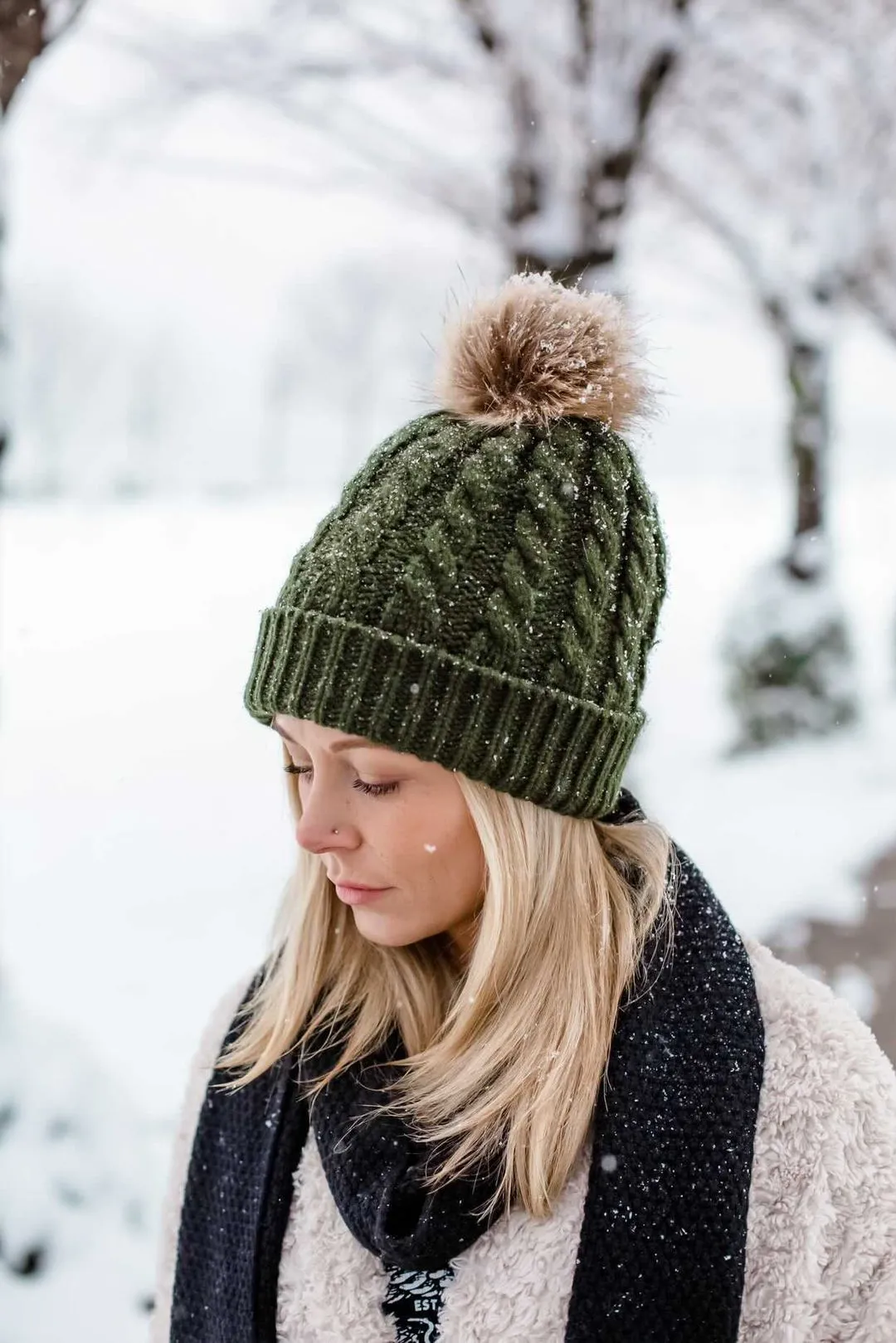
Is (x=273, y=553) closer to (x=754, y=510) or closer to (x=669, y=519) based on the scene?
(x=669, y=519)

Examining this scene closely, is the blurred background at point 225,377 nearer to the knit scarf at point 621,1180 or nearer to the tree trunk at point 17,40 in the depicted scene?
the tree trunk at point 17,40

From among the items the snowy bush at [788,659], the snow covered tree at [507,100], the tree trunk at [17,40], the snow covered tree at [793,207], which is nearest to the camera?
the tree trunk at [17,40]

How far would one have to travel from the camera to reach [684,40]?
264cm

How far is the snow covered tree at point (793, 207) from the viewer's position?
3.03 m

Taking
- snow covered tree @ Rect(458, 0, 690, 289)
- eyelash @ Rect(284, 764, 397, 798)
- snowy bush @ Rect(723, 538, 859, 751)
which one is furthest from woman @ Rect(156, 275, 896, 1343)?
snowy bush @ Rect(723, 538, 859, 751)

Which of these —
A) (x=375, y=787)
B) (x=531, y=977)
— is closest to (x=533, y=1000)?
(x=531, y=977)

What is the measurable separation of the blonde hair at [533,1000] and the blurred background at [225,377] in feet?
2.16

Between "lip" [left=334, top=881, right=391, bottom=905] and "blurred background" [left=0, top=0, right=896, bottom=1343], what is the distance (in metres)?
0.75

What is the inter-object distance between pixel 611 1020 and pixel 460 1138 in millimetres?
222

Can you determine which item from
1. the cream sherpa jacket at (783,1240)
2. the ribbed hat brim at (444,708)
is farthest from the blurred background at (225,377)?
the cream sherpa jacket at (783,1240)

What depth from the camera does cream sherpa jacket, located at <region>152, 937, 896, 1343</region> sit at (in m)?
1.04

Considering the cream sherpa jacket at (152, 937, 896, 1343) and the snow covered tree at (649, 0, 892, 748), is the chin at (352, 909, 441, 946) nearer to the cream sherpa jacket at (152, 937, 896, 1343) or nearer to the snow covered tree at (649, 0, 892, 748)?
the cream sherpa jacket at (152, 937, 896, 1343)

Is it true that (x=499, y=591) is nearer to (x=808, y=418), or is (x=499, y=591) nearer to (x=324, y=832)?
(x=324, y=832)

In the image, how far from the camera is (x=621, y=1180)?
1070mm
